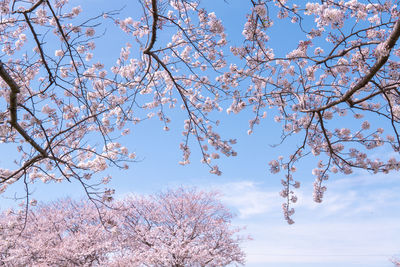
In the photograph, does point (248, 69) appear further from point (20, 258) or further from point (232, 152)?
point (20, 258)

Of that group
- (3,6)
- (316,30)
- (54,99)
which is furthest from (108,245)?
(316,30)

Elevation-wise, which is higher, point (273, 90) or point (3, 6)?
point (3, 6)

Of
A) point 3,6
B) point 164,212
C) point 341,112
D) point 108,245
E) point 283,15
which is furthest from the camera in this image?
point 164,212

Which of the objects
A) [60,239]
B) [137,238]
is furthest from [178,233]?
[60,239]

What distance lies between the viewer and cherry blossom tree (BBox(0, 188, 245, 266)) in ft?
51.9

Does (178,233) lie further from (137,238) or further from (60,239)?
(60,239)

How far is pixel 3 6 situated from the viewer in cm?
569

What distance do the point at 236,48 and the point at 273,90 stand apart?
0.98 meters

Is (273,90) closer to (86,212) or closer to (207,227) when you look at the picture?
(207,227)

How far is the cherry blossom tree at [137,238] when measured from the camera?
15.8m

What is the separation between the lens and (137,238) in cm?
1695

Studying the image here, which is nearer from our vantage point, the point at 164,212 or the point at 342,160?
the point at 342,160

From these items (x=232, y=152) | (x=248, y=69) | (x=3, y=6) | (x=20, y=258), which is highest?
(x=3, y=6)

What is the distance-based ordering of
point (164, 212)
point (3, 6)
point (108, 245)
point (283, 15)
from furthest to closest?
1. point (164, 212)
2. point (108, 245)
3. point (3, 6)
4. point (283, 15)
